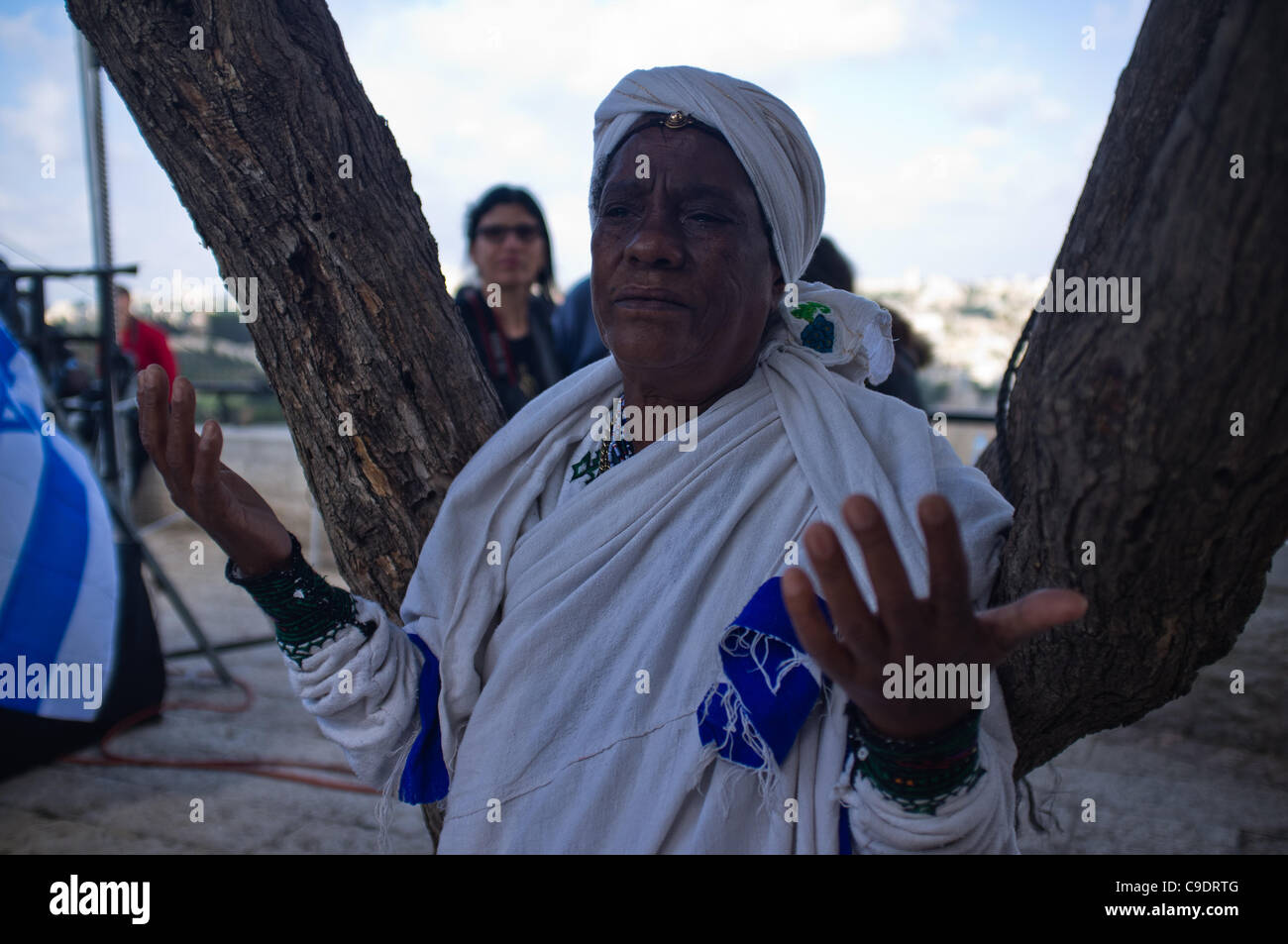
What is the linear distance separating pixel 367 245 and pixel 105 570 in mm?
2059

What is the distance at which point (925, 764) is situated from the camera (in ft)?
3.78

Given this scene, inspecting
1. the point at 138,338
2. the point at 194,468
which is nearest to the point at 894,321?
the point at 194,468

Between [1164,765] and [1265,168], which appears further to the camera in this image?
[1164,765]

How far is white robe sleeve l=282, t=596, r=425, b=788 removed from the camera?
1.53 metres

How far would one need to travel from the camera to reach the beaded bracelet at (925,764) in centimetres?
114

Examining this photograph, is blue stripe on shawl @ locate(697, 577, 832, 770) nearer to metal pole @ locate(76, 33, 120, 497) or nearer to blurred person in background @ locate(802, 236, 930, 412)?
blurred person in background @ locate(802, 236, 930, 412)

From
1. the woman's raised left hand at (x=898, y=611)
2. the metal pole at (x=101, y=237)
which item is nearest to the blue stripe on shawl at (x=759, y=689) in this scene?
the woman's raised left hand at (x=898, y=611)

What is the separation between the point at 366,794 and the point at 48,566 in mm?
1565

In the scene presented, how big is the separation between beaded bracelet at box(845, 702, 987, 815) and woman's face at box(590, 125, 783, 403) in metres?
0.72

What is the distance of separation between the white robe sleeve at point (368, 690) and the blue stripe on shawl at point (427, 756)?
0.02 m

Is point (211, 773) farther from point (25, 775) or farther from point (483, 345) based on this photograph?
point (483, 345)

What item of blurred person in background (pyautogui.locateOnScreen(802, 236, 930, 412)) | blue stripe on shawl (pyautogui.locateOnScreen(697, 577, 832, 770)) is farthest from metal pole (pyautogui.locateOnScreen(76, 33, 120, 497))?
blue stripe on shawl (pyautogui.locateOnScreen(697, 577, 832, 770))

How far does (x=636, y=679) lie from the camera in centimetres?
149

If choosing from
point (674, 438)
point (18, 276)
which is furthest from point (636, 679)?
point (18, 276)
